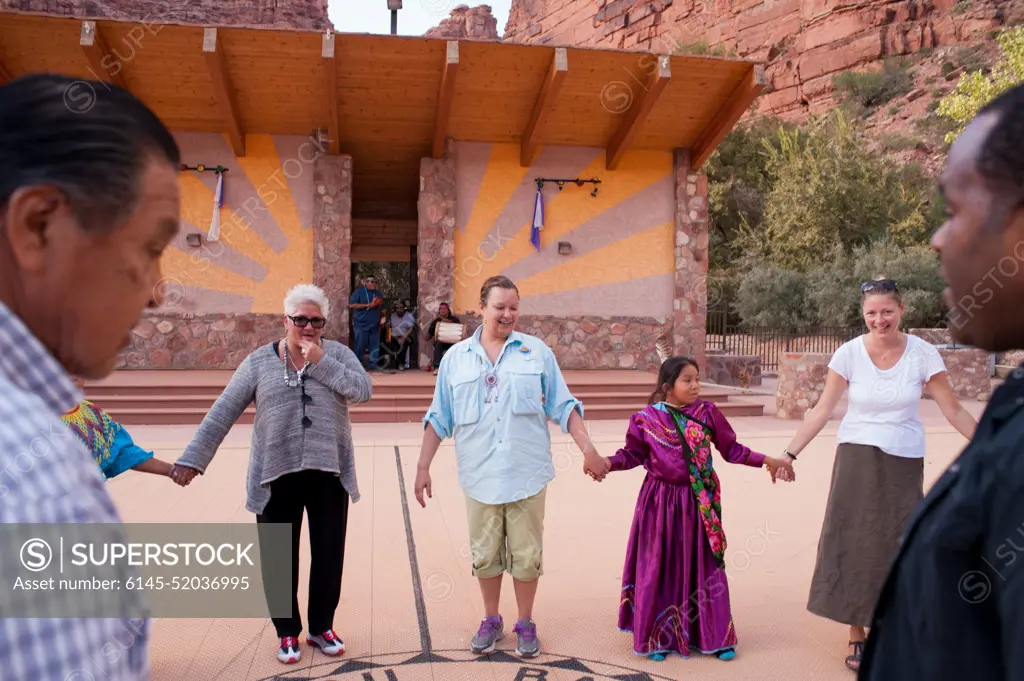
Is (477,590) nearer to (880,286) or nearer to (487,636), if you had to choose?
(487,636)

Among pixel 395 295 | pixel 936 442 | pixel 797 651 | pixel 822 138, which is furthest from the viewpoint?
pixel 822 138

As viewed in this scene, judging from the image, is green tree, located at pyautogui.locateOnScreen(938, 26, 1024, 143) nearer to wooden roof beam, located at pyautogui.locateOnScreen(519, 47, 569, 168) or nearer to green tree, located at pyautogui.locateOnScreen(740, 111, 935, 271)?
green tree, located at pyautogui.locateOnScreen(740, 111, 935, 271)

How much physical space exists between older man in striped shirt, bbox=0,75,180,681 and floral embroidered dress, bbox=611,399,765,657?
3241mm

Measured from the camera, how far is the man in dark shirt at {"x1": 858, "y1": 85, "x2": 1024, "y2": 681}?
977mm

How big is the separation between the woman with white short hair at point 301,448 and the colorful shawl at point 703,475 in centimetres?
157

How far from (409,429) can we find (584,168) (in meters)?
6.10

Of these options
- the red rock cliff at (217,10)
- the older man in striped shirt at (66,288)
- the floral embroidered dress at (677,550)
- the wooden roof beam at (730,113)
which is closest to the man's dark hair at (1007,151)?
the older man in striped shirt at (66,288)

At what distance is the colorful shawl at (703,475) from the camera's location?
374cm

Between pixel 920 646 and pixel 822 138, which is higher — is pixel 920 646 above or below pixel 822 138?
below

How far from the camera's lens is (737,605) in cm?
436

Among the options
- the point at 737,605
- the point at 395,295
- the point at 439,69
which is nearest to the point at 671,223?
the point at 439,69

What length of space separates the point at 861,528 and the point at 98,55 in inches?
436

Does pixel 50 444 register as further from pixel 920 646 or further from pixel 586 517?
pixel 586 517

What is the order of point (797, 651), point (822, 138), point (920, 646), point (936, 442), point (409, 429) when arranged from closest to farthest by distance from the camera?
point (920, 646)
point (797, 651)
point (936, 442)
point (409, 429)
point (822, 138)
